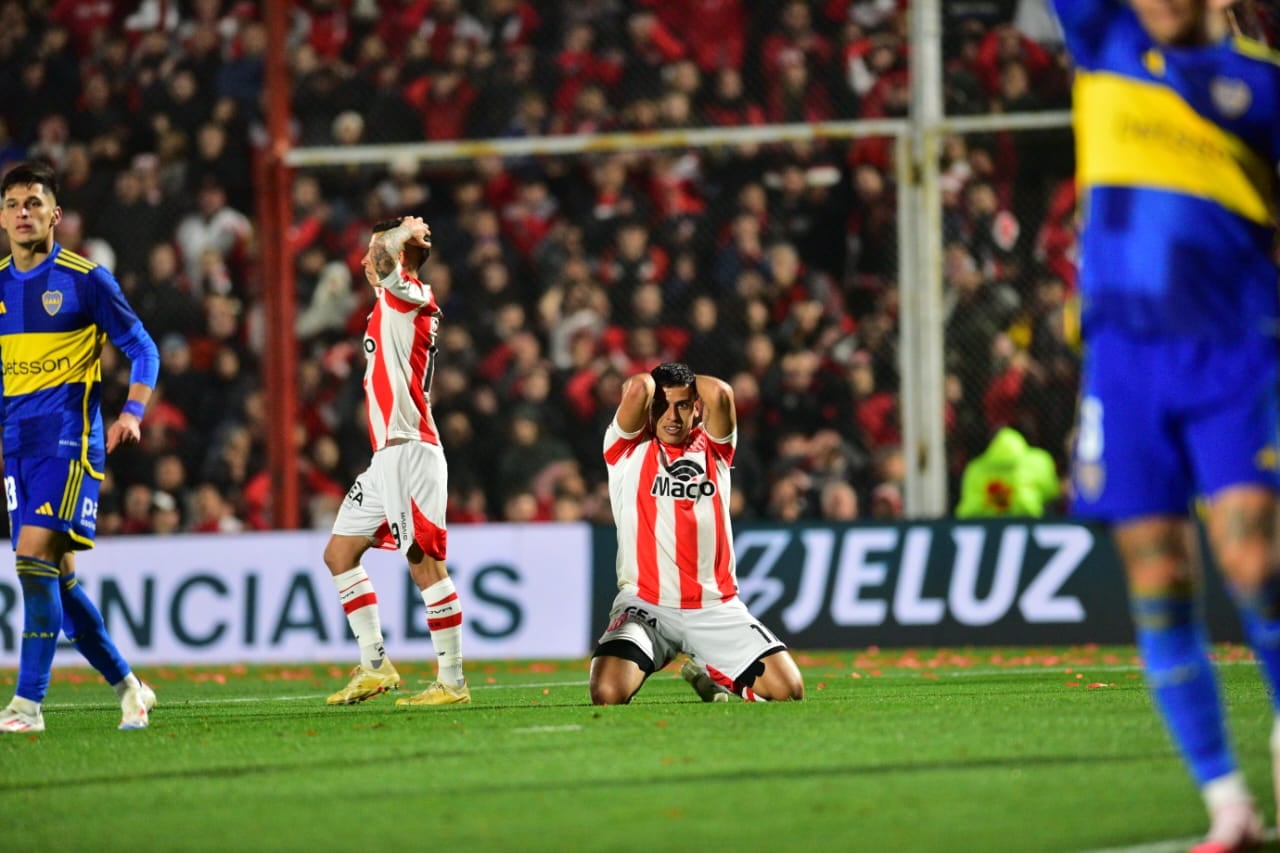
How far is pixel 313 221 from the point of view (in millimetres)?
17109

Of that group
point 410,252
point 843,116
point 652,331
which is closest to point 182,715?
point 410,252

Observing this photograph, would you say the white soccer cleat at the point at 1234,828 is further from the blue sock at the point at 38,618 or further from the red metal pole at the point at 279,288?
the red metal pole at the point at 279,288

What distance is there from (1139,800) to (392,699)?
5.55 meters

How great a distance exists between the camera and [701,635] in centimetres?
949

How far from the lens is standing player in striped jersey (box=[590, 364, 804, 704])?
9406 mm

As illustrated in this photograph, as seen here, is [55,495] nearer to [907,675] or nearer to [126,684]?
[126,684]

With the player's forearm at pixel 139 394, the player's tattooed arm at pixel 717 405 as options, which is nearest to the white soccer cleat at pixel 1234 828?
the player's tattooed arm at pixel 717 405

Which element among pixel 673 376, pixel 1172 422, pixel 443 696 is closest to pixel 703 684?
pixel 443 696

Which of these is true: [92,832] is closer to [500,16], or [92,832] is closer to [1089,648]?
[1089,648]

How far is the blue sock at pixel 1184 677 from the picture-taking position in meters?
4.84

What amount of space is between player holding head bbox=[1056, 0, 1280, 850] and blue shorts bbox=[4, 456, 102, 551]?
4.78m

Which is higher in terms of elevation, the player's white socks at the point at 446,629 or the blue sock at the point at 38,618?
the blue sock at the point at 38,618

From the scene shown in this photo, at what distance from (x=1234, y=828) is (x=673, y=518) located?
5.06 m

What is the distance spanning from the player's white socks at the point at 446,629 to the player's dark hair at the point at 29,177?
2.71 meters
